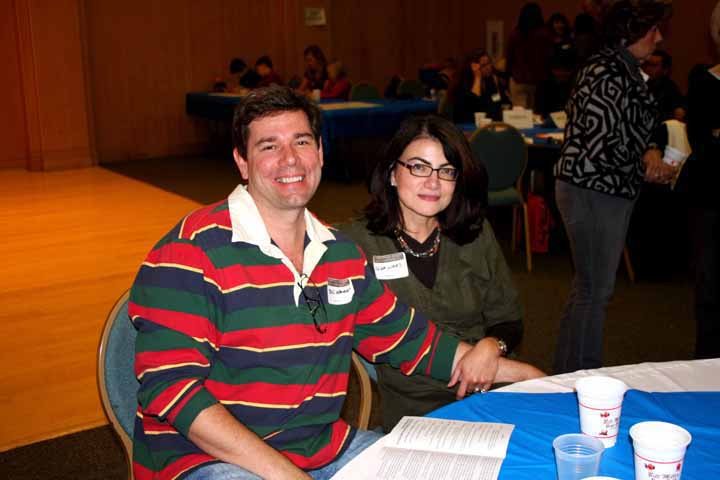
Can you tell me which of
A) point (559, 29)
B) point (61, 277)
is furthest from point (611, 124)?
point (559, 29)

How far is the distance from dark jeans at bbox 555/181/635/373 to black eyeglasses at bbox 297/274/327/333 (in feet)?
5.15

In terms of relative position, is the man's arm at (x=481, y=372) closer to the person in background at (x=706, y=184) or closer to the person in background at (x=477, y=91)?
the person in background at (x=706, y=184)

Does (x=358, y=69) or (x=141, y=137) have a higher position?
(x=358, y=69)

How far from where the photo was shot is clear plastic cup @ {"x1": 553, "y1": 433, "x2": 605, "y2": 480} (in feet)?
3.72

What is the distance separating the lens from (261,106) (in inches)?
66.1

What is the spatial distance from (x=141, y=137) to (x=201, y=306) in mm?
9127

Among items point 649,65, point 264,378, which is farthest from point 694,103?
point 649,65

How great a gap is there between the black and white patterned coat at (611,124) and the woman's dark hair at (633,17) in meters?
0.06

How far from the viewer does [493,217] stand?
6.31m

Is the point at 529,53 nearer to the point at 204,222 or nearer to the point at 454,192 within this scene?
the point at 454,192

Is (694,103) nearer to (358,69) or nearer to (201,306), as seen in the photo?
(201,306)

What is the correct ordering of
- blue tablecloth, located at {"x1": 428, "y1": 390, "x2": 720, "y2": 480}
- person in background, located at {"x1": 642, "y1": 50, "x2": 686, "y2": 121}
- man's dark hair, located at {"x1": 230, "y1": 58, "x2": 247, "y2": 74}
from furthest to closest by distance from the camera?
1. man's dark hair, located at {"x1": 230, "y1": 58, "x2": 247, "y2": 74}
2. person in background, located at {"x1": 642, "y1": 50, "x2": 686, "y2": 121}
3. blue tablecloth, located at {"x1": 428, "y1": 390, "x2": 720, "y2": 480}

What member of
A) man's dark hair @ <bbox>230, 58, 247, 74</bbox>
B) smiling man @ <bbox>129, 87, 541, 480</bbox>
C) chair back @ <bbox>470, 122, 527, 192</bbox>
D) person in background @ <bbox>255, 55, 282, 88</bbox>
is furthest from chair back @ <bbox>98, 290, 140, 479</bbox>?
man's dark hair @ <bbox>230, 58, 247, 74</bbox>

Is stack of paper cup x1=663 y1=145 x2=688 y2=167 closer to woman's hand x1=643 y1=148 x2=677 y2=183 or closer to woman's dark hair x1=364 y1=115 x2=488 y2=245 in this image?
woman's hand x1=643 y1=148 x2=677 y2=183
